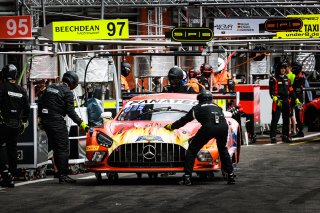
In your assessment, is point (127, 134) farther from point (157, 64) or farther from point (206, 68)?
point (157, 64)

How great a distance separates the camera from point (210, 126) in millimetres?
16406

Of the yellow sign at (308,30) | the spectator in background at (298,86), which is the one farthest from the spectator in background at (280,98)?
the spectator in background at (298,86)

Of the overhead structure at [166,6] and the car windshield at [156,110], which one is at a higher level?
the overhead structure at [166,6]

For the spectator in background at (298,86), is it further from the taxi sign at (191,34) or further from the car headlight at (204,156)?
the car headlight at (204,156)

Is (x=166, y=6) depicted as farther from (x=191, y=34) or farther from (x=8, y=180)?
(x=8, y=180)

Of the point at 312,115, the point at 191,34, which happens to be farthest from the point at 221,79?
the point at 191,34

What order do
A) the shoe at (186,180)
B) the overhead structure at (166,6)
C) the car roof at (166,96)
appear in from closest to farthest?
1. the shoe at (186,180)
2. the car roof at (166,96)
3. the overhead structure at (166,6)

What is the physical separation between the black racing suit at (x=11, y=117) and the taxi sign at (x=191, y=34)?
4943 mm

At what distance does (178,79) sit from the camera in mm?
20844

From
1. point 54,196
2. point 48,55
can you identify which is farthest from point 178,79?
point 54,196

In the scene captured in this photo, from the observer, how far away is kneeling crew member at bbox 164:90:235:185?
16.3 m

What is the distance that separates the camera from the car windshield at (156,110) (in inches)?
695

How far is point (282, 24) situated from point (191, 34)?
304cm

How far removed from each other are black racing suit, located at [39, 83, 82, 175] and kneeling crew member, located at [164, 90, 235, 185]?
197cm
